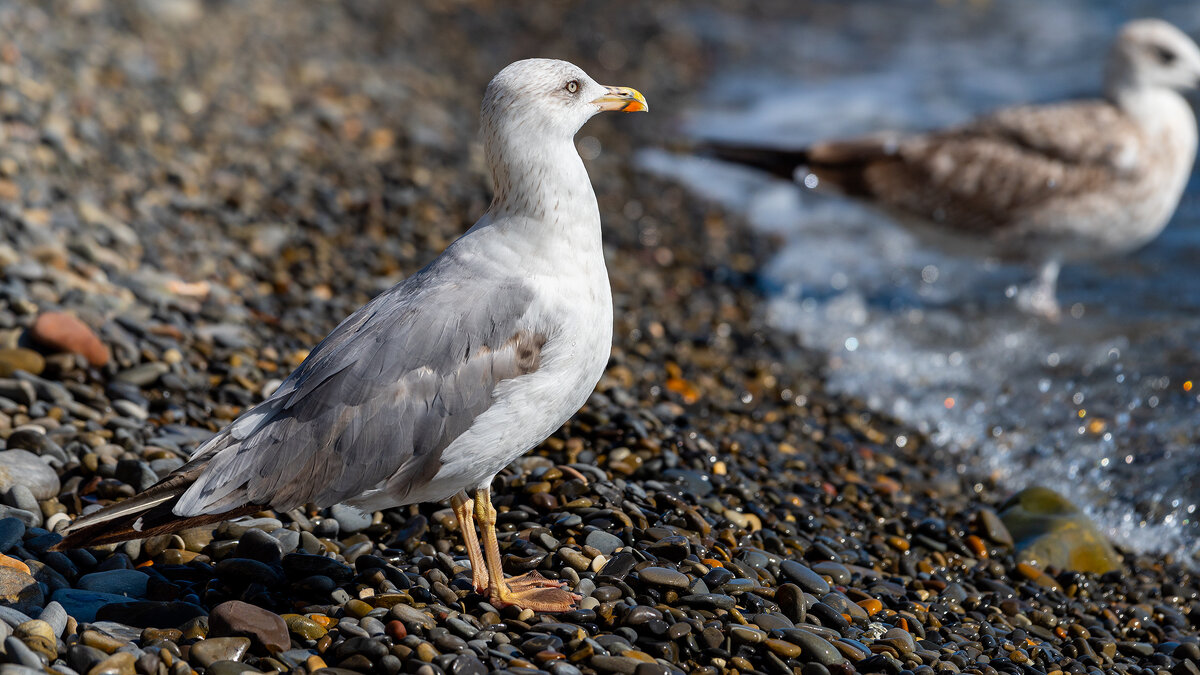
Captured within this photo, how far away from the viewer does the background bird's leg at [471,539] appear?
3652 millimetres

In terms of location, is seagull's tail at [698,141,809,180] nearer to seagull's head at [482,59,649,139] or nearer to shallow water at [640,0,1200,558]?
shallow water at [640,0,1200,558]

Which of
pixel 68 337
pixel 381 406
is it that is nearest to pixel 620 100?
pixel 381 406

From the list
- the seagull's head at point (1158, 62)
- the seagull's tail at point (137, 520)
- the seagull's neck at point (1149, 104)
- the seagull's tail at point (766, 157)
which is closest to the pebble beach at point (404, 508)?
the seagull's tail at point (137, 520)

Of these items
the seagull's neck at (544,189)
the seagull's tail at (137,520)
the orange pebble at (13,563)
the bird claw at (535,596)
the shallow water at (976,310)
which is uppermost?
the shallow water at (976,310)

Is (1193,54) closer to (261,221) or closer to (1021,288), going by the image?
(1021,288)

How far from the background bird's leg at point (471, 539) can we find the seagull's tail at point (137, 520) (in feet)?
2.45

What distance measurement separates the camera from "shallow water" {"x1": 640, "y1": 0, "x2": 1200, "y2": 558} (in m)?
5.81

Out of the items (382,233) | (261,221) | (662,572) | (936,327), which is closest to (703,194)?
(936,327)

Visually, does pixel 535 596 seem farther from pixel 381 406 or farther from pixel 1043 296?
pixel 1043 296

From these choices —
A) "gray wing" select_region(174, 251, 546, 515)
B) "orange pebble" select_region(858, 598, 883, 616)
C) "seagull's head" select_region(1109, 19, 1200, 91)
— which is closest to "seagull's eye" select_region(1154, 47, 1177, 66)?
"seagull's head" select_region(1109, 19, 1200, 91)

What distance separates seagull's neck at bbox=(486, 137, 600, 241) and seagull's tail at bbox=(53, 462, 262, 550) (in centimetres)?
135

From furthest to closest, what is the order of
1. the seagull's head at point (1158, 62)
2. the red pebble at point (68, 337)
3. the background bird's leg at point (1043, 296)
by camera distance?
the seagull's head at point (1158, 62)
the background bird's leg at point (1043, 296)
the red pebble at point (68, 337)

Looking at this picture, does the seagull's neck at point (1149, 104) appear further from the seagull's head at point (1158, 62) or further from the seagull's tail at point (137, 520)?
the seagull's tail at point (137, 520)

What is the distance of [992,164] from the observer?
26.0ft
